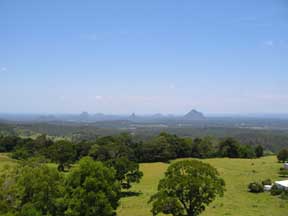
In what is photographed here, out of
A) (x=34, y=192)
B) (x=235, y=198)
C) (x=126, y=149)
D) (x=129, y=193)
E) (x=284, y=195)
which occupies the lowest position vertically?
(x=129, y=193)

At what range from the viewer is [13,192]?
26453 mm

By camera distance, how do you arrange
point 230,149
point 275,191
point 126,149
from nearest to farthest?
point 275,191
point 126,149
point 230,149

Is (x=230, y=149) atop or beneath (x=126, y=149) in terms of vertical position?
beneath

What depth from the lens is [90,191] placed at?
1038 inches

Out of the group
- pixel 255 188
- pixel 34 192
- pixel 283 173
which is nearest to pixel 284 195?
pixel 255 188

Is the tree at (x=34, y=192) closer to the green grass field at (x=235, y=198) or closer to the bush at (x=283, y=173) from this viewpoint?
the green grass field at (x=235, y=198)

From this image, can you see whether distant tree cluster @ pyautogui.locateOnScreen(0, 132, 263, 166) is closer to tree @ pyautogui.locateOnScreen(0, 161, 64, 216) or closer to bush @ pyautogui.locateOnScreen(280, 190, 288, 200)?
bush @ pyautogui.locateOnScreen(280, 190, 288, 200)

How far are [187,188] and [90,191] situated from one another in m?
7.58

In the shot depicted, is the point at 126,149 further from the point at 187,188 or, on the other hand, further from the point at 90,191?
the point at 90,191

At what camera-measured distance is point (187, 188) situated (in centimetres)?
2712

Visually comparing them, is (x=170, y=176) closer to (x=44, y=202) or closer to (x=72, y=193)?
(x=72, y=193)

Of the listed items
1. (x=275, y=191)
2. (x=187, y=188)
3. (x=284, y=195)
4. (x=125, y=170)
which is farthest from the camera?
(x=125, y=170)

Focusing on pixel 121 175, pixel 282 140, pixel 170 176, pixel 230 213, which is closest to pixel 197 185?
pixel 170 176

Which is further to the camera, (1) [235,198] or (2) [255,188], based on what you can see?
(2) [255,188]
